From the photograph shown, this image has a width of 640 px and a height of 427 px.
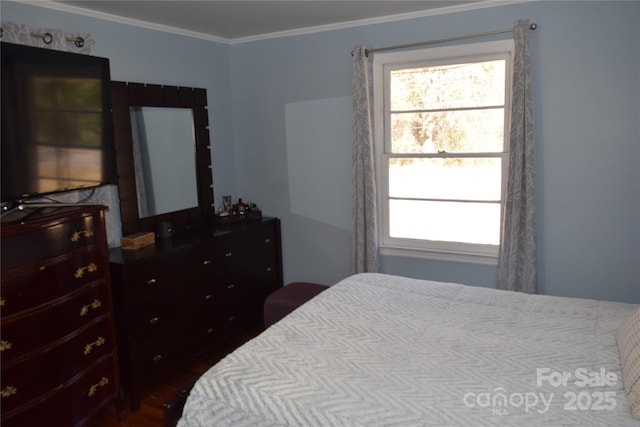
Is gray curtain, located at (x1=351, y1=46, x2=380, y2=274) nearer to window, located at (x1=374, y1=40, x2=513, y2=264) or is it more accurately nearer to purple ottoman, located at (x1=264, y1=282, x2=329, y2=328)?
window, located at (x1=374, y1=40, x2=513, y2=264)

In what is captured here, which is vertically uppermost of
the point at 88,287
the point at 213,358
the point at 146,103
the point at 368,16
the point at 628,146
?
the point at 368,16

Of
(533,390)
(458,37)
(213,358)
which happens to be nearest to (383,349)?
(533,390)

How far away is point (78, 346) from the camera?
2.47 m

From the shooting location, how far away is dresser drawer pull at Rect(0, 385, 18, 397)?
2.10 meters

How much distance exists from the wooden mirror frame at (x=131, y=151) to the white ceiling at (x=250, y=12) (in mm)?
446

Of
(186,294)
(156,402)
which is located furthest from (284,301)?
(156,402)

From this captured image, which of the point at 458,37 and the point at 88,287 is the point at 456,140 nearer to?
the point at 458,37

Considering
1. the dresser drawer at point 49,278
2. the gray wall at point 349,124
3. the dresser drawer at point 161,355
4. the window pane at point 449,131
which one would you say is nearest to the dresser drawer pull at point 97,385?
the dresser drawer at point 161,355

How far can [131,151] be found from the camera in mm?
3293

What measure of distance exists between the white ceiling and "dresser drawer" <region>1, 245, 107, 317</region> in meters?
1.47

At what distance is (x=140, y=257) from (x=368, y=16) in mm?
2260

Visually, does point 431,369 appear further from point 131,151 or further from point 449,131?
point 131,151

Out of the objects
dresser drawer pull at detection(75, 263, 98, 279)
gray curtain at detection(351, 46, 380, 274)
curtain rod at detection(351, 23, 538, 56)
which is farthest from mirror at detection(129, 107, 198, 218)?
curtain rod at detection(351, 23, 538, 56)

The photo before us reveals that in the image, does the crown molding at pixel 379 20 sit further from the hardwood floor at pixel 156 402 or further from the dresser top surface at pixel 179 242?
the hardwood floor at pixel 156 402
